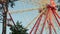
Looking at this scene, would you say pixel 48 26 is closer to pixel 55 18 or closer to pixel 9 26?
pixel 55 18

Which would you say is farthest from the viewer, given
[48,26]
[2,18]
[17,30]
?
[48,26]

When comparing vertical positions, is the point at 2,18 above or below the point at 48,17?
above

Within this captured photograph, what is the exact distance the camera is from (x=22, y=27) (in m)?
26.7

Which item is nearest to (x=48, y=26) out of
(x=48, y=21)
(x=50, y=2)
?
(x=48, y=21)

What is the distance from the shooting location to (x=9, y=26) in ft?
86.1

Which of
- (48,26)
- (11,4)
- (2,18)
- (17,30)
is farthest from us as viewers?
(48,26)

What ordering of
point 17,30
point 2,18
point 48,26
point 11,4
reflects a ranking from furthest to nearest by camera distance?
point 48,26, point 17,30, point 11,4, point 2,18

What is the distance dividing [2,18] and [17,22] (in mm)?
5652

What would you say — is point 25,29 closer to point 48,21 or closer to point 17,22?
point 17,22

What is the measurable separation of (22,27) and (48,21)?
4314mm

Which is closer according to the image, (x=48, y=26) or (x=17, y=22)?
(x=17, y=22)

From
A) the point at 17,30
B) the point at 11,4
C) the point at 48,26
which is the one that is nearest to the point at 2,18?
the point at 11,4

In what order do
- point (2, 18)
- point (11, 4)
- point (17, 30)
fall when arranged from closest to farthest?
point (2, 18)
point (11, 4)
point (17, 30)

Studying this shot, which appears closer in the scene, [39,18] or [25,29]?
[25,29]
